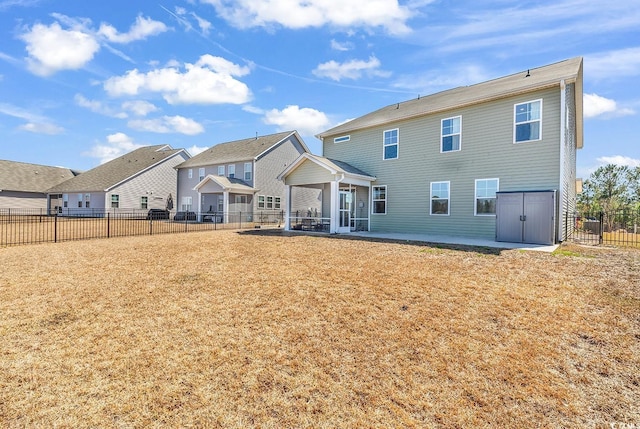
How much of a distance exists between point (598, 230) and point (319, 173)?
14.8 metres

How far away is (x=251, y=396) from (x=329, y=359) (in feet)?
3.23

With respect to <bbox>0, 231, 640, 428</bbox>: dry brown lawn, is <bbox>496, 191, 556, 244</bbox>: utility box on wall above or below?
above

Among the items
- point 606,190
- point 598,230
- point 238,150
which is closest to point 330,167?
point 598,230

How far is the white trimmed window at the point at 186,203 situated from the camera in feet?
110

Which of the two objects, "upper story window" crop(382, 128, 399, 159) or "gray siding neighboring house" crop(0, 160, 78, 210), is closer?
"upper story window" crop(382, 128, 399, 159)

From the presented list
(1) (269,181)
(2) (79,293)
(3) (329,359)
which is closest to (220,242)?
(2) (79,293)

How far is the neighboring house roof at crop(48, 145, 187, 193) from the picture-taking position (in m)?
32.2

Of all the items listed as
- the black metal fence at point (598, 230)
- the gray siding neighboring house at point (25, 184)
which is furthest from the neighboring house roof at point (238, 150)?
the black metal fence at point (598, 230)

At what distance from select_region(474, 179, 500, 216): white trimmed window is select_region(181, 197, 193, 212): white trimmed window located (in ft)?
94.9

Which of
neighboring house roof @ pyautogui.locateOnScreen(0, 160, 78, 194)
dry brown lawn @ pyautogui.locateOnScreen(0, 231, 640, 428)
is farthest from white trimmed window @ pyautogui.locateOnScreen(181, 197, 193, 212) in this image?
dry brown lawn @ pyautogui.locateOnScreen(0, 231, 640, 428)

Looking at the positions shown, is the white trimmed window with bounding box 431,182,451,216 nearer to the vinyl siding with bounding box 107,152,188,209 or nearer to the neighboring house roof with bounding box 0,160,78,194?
the vinyl siding with bounding box 107,152,188,209

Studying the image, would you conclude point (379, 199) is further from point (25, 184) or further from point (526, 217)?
point (25, 184)

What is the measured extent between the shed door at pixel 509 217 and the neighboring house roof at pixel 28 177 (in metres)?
46.8

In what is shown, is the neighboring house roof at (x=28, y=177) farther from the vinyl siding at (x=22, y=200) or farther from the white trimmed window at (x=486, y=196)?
the white trimmed window at (x=486, y=196)
